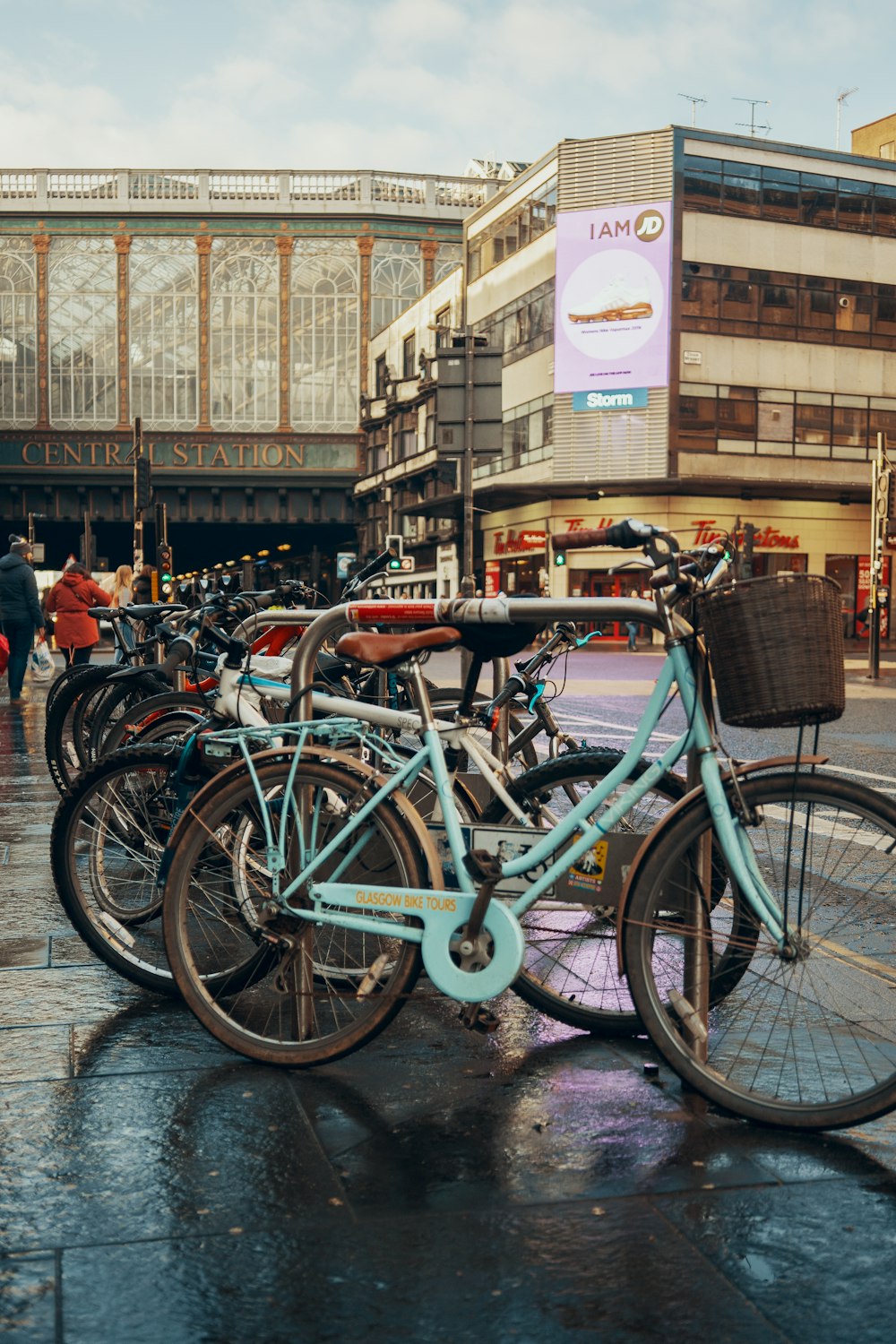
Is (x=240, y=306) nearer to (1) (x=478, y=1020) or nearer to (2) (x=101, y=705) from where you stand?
(2) (x=101, y=705)

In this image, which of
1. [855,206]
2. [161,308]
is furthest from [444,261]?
[855,206]

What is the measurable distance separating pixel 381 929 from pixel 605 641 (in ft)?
137

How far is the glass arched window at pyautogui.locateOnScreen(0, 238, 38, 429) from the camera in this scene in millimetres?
65812

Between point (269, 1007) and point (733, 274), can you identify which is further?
point (733, 274)

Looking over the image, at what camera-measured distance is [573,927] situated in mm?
3885

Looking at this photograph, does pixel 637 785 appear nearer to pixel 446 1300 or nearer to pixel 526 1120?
pixel 526 1120

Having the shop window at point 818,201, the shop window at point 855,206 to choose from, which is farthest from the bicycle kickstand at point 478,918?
the shop window at point 855,206

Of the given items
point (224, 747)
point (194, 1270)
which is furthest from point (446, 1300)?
point (224, 747)

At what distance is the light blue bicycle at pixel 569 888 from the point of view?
3230 mm

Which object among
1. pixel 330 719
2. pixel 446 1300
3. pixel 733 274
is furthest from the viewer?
pixel 733 274

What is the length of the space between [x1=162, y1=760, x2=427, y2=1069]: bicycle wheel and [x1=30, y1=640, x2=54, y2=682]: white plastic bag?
19637 mm

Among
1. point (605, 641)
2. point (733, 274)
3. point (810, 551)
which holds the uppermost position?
point (733, 274)

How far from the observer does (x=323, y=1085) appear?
11.2 ft

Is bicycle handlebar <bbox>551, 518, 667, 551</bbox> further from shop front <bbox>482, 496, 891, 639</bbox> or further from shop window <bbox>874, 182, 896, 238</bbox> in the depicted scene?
shop window <bbox>874, 182, 896, 238</bbox>
